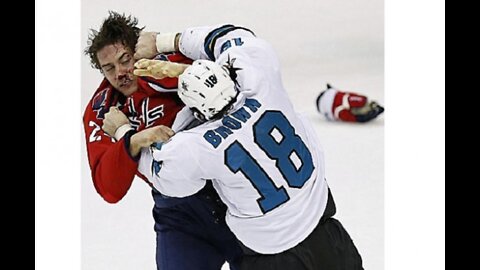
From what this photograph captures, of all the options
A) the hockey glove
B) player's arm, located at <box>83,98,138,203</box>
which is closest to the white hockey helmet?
player's arm, located at <box>83,98,138,203</box>

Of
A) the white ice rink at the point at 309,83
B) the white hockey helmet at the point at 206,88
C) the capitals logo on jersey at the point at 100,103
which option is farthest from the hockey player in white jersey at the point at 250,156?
the white ice rink at the point at 309,83

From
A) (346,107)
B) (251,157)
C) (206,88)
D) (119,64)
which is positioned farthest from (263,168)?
(346,107)

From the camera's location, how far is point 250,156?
1479mm

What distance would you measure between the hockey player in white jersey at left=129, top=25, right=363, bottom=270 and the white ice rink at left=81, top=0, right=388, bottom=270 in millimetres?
282

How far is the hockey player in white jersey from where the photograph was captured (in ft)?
4.80

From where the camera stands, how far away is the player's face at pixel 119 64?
1.58m

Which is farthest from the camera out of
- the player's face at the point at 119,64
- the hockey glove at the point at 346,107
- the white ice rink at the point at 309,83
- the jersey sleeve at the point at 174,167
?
the hockey glove at the point at 346,107

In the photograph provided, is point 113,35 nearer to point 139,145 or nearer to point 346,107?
point 139,145

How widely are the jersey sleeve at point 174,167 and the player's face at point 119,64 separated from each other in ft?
0.43

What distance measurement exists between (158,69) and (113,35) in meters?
0.13

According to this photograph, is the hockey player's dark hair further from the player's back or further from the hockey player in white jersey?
the player's back

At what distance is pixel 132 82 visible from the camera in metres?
1.59

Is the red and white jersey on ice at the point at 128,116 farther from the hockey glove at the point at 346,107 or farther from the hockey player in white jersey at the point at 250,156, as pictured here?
the hockey glove at the point at 346,107
